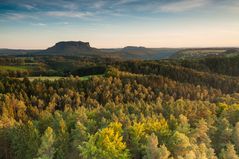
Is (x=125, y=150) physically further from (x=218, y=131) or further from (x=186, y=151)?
(x=218, y=131)

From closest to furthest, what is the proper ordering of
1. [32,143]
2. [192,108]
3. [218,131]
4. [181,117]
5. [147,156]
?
[147,156]
[32,143]
[181,117]
[218,131]
[192,108]

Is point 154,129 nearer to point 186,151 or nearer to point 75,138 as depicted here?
point 186,151

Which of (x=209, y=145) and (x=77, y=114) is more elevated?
(x=77, y=114)

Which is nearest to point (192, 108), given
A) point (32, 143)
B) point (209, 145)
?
point (209, 145)

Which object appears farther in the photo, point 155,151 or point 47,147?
point 47,147

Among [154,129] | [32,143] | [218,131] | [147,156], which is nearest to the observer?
[147,156]

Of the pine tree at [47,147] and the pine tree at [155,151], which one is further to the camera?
the pine tree at [47,147]

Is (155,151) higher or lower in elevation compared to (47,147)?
lower

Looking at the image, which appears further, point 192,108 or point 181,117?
point 192,108

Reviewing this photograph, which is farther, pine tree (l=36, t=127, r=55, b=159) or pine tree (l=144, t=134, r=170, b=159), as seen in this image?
pine tree (l=36, t=127, r=55, b=159)
